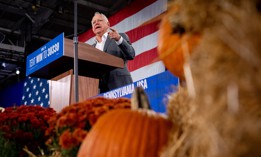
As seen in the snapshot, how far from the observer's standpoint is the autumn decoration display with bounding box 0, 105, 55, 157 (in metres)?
1.13

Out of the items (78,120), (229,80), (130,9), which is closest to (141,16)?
(130,9)

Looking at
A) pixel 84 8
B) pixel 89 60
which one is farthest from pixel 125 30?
pixel 89 60

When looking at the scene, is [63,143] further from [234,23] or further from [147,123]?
[234,23]

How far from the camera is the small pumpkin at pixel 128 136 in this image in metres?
0.59

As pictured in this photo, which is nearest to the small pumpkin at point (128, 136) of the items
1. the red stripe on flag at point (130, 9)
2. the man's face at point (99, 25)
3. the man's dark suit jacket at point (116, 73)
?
the man's dark suit jacket at point (116, 73)

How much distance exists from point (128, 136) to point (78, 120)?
0.21 m

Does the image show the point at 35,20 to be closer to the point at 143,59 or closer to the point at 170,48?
the point at 143,59

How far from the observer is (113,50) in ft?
8.80

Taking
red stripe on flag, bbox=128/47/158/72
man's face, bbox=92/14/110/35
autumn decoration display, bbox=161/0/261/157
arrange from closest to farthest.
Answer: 1. autumn decoration display, bbox=161/0/261/157
2. man's face, bbox=92/14/110/35
3. red stripe on flag, bbox=128/47/158/72

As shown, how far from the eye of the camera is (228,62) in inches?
14.7

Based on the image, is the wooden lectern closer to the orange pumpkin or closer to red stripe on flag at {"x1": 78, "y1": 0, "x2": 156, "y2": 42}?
the orange pumpkin

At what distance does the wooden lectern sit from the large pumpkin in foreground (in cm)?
136

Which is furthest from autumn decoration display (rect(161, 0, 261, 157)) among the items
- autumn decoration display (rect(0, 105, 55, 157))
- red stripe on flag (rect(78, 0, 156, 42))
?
red stripe on flag (rect(78, 0, 156, 42))

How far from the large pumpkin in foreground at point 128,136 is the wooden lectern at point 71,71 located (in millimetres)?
1361
